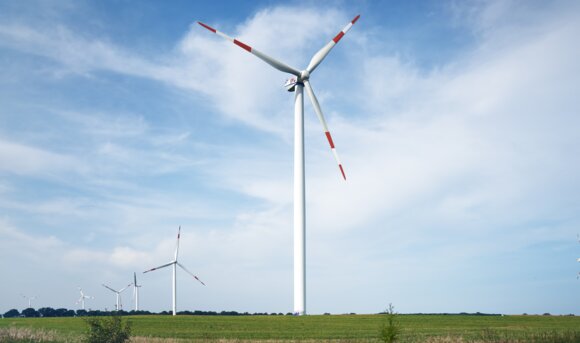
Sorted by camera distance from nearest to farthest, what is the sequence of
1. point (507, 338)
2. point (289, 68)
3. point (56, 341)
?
point (507, 338) < point (56, 341) < point (289, 68)

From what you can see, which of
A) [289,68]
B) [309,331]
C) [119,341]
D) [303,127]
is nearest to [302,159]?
[303,127]

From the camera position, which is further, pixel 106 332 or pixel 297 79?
pixel 297 79

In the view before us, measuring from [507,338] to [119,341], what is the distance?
32.3m

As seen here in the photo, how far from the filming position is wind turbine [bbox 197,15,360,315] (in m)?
89.1

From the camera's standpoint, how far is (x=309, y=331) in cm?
6488

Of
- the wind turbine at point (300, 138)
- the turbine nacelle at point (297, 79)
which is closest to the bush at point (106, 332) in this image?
the wind turbine at point (300, 138)

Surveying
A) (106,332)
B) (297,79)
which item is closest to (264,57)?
(297,79)

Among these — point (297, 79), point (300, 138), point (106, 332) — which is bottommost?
point (106, 332)

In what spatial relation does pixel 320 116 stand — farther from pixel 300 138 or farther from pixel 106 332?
pixel 106 332

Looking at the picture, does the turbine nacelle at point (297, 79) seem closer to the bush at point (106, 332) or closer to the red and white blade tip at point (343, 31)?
the red and white blade tip at point (343, 31)

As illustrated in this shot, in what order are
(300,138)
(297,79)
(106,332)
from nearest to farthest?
1. (106,332)
2. (300,138)
3. (297,79)

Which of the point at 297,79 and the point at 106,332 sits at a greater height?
the point at 297,79

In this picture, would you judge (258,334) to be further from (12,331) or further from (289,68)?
(289,68)

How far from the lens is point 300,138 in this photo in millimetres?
95312
